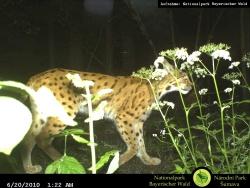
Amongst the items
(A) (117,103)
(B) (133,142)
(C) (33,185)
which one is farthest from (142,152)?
(C) (33,185)

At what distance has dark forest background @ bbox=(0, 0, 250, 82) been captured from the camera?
3.57 feet

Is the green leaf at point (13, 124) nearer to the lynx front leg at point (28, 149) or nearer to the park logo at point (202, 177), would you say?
the park logo at point (202, 177)

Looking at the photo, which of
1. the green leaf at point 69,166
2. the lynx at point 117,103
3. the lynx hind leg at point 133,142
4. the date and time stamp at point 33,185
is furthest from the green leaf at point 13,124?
the lynx hind leg at point 133,142

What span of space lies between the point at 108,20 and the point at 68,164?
908mm

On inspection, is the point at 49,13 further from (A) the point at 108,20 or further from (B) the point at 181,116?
(B) the point at 181,116

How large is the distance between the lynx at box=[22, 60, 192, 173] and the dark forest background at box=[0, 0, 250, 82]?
7 cm

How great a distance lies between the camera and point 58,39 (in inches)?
44.1

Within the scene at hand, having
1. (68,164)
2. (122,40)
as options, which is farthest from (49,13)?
(68,164)

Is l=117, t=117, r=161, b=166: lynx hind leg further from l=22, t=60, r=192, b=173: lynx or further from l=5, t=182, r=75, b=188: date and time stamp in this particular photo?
l=5, t=182, r=75, b=188: date and time stamp

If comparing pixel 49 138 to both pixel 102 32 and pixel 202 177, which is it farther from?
pixel 202 177

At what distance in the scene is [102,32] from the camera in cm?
113

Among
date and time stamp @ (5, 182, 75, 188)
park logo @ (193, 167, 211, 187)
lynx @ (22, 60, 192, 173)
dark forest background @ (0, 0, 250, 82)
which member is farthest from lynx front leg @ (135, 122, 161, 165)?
date and time stamp @ (5, 182, 75, 188)

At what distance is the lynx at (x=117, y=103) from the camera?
117 cm

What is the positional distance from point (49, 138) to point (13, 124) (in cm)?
103
